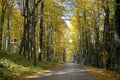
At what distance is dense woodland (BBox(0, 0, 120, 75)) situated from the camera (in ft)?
82.9

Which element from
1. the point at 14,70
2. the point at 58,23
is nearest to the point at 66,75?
the point at 14,70

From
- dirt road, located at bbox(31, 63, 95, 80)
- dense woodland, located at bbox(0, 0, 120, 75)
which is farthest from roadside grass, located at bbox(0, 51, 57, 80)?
dense woodland, located at bbox(0, 0, 120, 75)

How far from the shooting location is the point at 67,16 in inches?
1448

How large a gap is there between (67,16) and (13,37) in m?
20.9

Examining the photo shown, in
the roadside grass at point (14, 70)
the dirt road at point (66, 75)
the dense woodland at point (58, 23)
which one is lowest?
the dirt road at point (66, 75)

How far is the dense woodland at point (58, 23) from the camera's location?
2527 cm

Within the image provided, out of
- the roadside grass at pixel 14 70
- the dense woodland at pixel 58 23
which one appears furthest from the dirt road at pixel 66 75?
the dense woodland at pixel 58 23

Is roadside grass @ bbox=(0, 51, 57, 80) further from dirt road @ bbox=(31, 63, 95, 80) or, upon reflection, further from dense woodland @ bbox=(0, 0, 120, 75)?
dense woodland @ bbox=(0, 0, 120, 75)

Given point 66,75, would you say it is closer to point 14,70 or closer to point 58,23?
point 14,70

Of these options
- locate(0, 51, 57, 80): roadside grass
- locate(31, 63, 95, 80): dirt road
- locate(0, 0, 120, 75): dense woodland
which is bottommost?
locate(31, 63, 95, 80): dirt road

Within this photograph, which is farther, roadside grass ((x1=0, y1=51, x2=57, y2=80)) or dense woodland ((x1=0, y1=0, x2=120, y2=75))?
dense woodland ((x1=0, y1=0, x2=120, y2=75))

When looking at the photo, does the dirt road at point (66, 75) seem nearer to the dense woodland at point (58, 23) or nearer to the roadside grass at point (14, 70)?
the roadside grass at point (14, 70)

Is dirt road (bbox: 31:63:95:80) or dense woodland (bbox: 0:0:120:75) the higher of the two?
dense woodland (bbox: 0:0:120:75)

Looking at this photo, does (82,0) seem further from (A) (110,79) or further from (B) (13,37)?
(B) (13,37)
